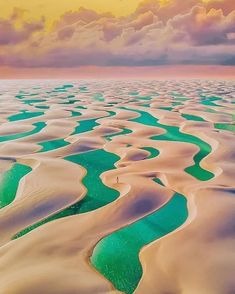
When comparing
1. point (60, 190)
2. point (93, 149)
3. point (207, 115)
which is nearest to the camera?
point (60, 190)

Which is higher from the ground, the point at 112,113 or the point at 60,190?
the point at 60,190

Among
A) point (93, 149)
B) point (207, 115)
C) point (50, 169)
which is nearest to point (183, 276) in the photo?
point (50, 169)

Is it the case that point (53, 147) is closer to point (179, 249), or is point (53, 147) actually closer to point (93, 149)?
point (93, 149)

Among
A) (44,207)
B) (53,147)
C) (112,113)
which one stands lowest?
(112,113)

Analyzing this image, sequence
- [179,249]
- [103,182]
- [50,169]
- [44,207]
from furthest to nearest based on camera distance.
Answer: [50,169], [103,182], [44,207], [179,249]

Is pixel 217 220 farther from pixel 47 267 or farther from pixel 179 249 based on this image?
pixel 47 267

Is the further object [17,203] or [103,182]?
[103,182]

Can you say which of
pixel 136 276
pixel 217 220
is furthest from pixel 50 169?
pixel 136 276
